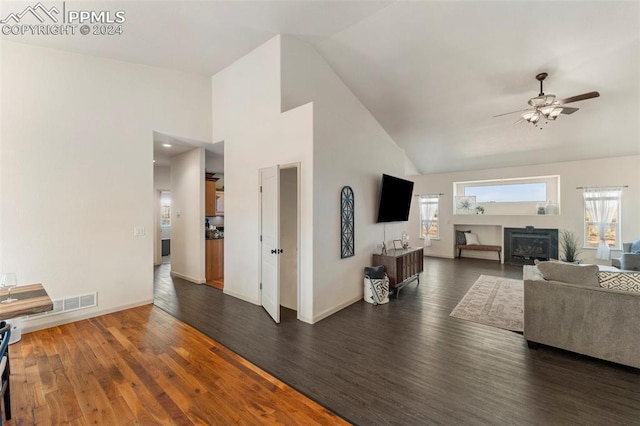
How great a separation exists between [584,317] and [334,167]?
324 centimetres

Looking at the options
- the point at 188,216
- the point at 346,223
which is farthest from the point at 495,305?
the point at 188,216

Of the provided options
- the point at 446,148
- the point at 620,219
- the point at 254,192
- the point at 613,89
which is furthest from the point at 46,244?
the point at 620,219

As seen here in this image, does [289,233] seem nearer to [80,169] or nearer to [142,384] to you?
[142,384]

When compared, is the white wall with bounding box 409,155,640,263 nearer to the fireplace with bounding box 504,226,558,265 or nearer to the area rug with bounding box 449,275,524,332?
the fireplace with bounding box 504,226,558,265

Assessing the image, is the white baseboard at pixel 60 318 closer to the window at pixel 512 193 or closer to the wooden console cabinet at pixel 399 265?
the wooden console cabinet at pixel 399 265

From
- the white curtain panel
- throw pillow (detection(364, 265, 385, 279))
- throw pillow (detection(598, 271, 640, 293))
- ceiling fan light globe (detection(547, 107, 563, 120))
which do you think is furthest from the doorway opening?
the white curtain panel

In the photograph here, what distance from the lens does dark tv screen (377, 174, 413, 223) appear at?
4.98 m

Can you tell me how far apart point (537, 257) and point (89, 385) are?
930cm

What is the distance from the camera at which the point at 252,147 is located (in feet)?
14.1

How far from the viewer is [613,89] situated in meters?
4.43

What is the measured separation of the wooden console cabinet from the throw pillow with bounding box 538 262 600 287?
202cm

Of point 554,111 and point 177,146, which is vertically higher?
point 554,111

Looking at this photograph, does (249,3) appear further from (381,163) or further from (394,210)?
(394,210)

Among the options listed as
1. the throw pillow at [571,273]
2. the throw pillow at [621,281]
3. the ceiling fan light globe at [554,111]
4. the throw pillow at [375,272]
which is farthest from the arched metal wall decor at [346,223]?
the ceiling fan light globe at [554,111]
